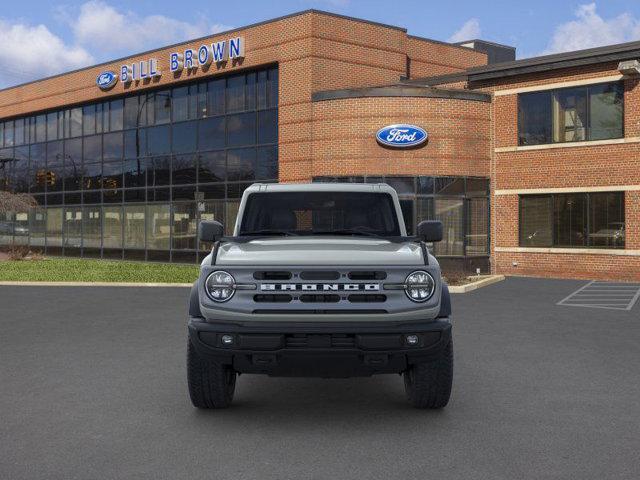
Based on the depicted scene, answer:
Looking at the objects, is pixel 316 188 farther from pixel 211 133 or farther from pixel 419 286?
pixel 211 133

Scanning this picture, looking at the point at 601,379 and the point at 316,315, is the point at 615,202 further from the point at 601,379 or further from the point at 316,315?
the point at 316,315

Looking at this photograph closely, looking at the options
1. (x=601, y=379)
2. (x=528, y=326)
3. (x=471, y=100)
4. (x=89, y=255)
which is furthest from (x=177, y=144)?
(x=601, y=379)

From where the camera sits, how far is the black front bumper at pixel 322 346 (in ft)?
18.8

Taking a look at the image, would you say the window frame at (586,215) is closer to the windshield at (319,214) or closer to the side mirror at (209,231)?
the windshield at (319,214)

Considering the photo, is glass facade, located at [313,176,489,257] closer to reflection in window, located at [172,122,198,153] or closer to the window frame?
the window frame

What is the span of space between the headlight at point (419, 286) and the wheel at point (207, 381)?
178 cm

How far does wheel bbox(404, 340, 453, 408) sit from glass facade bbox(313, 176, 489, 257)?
18875 mm

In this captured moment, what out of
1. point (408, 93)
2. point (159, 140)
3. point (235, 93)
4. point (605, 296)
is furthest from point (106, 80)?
point (605, 296)

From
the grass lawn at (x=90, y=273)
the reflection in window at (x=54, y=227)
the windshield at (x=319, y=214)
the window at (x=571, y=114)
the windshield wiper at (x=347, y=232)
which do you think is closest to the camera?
the windshield wiper at (x=347, y=232)

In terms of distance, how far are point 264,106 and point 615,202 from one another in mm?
13798

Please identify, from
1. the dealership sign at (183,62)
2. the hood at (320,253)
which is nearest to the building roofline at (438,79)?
the dealership sign at (183,62)

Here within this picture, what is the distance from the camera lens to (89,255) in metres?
37.5

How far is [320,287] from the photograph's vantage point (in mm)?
5871

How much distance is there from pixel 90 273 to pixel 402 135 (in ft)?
40.1
